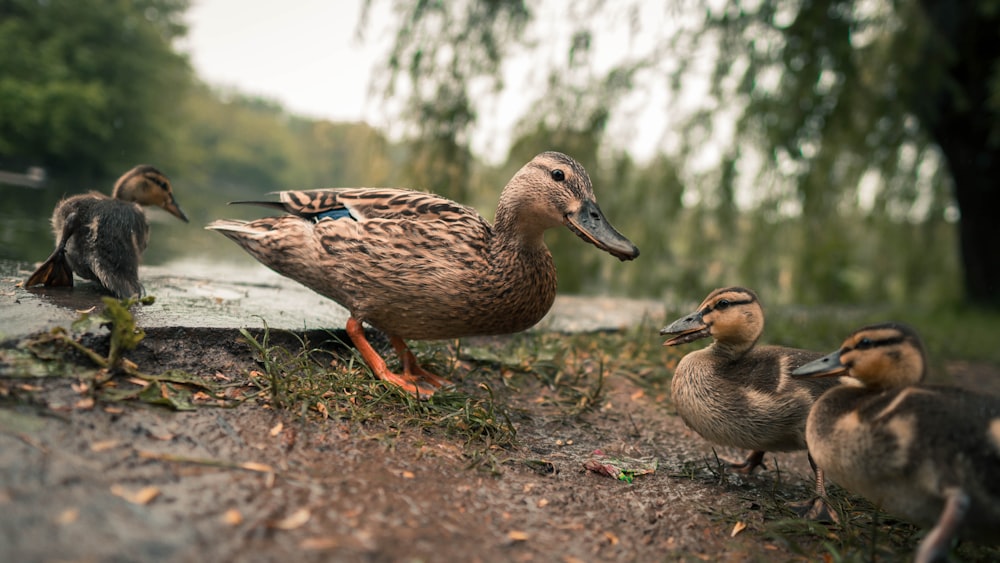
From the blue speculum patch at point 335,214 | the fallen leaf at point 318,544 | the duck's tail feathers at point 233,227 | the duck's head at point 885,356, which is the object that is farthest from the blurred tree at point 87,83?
the duck's head at point 885,356

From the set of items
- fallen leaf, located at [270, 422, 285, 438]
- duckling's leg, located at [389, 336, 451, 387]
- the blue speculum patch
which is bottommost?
fallen leaf, located at [270, 422, 285, 438]

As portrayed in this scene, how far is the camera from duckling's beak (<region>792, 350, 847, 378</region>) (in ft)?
8.91

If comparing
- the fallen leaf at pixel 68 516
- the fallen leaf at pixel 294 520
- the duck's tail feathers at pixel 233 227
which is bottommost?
the fallen leaf at pixel 294 520

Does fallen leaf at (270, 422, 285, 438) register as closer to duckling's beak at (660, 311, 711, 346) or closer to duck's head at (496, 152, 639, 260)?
duck's head at (496, 152, 639, 260)

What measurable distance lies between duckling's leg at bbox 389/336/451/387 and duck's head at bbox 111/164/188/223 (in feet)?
7.64

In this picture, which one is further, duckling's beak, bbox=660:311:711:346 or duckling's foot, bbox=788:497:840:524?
duckling's beak, bbox=660:311:711:346

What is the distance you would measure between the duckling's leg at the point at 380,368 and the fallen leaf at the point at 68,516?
63.0 inches

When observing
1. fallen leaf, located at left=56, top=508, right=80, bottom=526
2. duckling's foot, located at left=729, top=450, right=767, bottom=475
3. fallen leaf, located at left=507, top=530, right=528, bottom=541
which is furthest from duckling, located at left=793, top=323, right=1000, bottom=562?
fallen leaf, located at left=56, top=508, right=80, bottom=526

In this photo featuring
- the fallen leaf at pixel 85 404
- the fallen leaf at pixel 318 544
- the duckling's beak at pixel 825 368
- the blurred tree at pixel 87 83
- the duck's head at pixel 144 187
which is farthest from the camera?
the blurred tree at pixel 87 83

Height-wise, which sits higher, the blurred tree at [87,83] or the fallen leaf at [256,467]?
the blurred tree at [87,83]

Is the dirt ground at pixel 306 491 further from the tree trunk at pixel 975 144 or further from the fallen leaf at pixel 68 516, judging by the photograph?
the tree trunk at pixel 975 144

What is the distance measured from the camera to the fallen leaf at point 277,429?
2609 millimetres

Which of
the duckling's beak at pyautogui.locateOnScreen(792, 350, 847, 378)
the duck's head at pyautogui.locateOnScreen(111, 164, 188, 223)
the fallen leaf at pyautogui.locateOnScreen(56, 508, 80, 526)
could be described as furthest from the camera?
the duck's head at pyautogui.locateOnScreen(111, 164, 188, 223)

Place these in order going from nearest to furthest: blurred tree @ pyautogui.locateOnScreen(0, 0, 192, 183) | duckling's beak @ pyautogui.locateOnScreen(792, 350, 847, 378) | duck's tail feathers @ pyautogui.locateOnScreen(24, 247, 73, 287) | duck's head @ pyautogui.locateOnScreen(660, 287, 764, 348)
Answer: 1. duckling's beak @ pyautogui.locateOnScreen(792, 350, 847, 378)
2. duck's head @ pyautogui.locateOnScreen(660, 287, 764, 348)
3. duck's tail feathers @ pyautogui.locateOnScreen(24, 247, 73, 287)
4. blurred tree @ pyautogui.locateOnScreen(0, 0, 192, 183)
